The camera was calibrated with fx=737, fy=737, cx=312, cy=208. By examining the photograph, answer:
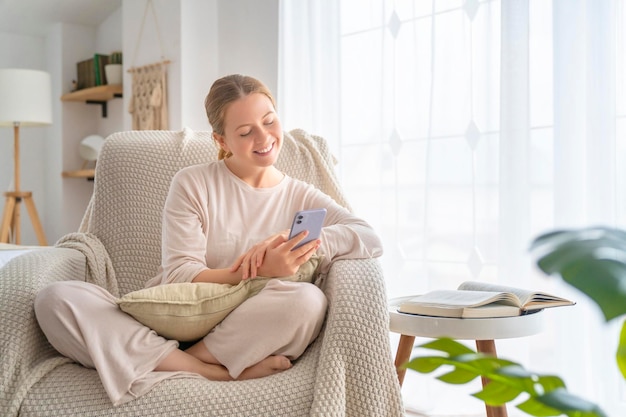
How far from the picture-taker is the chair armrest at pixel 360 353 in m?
1.41

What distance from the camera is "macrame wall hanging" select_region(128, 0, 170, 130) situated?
3.71 metres

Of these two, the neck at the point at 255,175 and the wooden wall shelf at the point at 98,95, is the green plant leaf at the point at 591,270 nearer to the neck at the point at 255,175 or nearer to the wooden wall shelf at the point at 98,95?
the neck at the point at 255,175

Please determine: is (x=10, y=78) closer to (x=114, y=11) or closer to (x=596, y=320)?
(x=114, y=11)

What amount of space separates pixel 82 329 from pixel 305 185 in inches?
28.3

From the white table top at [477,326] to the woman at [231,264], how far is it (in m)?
0.21

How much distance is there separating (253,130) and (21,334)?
700mm

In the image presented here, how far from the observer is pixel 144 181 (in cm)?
204

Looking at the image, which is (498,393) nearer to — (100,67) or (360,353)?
(360,353)

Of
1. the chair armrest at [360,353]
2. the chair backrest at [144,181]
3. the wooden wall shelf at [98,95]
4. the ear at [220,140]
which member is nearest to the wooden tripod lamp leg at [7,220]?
the wooden wall shelf at [98,95]

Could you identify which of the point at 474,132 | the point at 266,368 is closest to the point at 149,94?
the point at 474,132

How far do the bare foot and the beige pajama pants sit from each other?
0.01 m

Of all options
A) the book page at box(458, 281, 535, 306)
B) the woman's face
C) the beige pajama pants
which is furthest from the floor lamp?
the book page at box(458, 281, 535, 306)

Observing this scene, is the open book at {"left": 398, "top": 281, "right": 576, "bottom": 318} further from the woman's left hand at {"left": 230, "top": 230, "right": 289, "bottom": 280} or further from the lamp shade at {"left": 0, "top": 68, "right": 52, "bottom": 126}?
the lamp shade at {"left": 0, "top": 68, "right": 52, "bottom": 126}

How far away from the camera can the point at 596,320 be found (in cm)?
203
